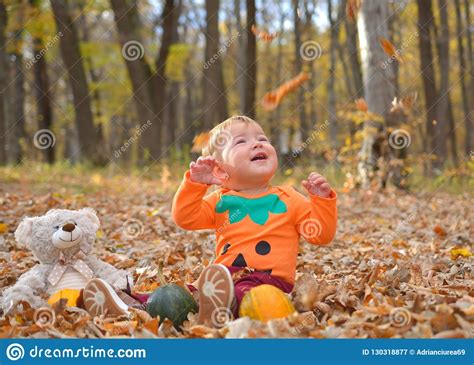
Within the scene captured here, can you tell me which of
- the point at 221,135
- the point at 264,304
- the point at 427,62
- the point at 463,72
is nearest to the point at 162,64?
the point at 427,62

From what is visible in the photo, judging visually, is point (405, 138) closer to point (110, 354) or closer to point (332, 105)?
point (110, 354)

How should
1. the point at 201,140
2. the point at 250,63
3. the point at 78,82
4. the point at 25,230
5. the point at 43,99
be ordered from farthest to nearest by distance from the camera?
the point at 43,99, the point at 78,82, the point at 250,63, the point at 201,140, the point at 25,230

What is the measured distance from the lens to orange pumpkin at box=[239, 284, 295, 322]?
8.72 feet

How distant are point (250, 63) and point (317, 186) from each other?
1110 cm

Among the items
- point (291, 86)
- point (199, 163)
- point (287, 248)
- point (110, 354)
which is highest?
point (291, 86)

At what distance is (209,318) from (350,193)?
7014mm

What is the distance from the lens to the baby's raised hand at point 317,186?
3.10 m

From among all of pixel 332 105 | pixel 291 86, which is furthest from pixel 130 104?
pixel 291 86

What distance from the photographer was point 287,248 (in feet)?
10.4

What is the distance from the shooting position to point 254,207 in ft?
10.5

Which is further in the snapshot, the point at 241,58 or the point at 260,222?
the point at 241,58

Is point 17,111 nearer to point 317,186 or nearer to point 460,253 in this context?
point 460,253

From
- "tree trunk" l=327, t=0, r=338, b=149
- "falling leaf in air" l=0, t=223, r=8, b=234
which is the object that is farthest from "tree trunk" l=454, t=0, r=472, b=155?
"falling leaf in air" l=0, t=223, r=8, b=234

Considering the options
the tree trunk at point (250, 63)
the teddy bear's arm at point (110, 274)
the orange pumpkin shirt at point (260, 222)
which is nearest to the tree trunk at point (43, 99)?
the tree trunk at point (250, 63)
